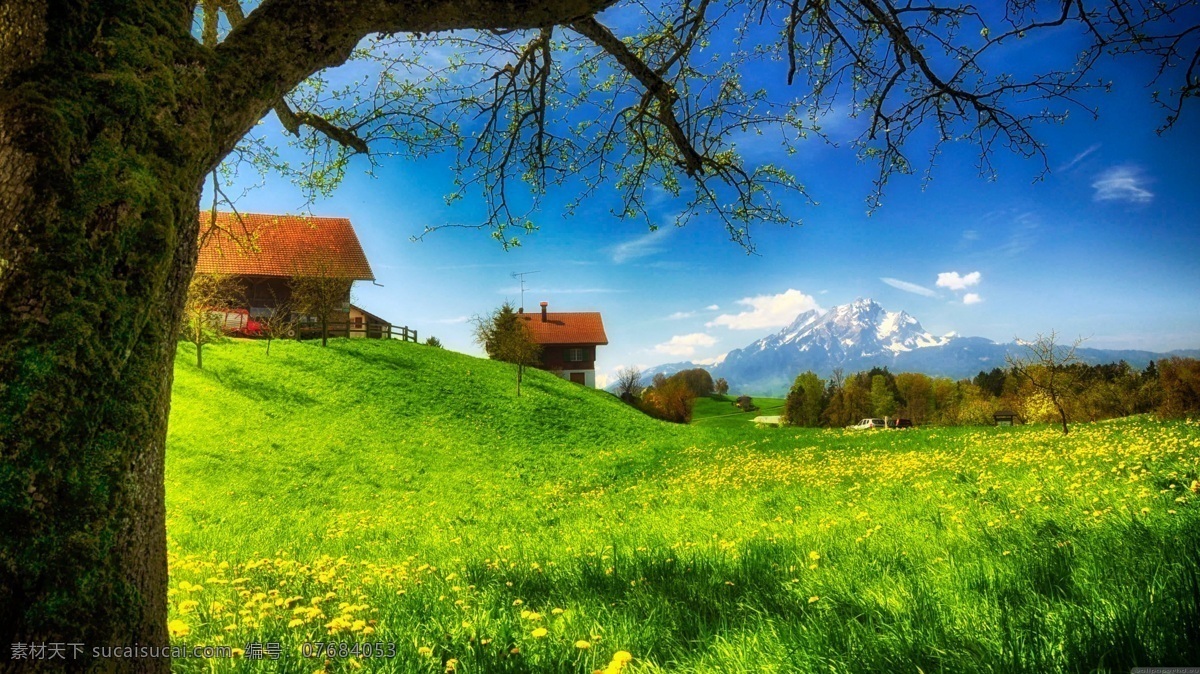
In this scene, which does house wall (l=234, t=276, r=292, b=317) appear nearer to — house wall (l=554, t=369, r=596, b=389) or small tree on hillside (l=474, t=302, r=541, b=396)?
small tree on hillside (l=474, t=302, r=541, b=396)

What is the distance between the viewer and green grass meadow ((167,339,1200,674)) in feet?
8.55

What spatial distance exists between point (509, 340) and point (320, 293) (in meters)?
12.1

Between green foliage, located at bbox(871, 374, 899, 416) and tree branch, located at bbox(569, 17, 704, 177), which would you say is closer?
tree branch, located at bbox(569, 17, 704, 177)

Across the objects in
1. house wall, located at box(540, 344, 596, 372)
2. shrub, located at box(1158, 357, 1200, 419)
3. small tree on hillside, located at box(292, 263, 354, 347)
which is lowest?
shrub, located at box(1158, 357, 1200, 419)

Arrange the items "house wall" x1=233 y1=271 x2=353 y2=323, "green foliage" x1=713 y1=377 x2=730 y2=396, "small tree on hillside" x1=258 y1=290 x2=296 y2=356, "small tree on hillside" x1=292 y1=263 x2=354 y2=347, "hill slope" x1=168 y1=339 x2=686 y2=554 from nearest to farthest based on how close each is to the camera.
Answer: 1. "hill slope" x1=168 y1=339 x2=686 y2=554
2. "small tree on hillside" x1=292 y1=263 x2=354 y2=347
3. "small tree on hillside" x1=258 y1=290 x2=296 y2=356
4. "house wall" x1=233 y1=271 x2=353 y2=323
5. "green foliage" x1=713 y1=377 x2=730 y2=396

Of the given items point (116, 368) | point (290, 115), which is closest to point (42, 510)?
point (116, 368)

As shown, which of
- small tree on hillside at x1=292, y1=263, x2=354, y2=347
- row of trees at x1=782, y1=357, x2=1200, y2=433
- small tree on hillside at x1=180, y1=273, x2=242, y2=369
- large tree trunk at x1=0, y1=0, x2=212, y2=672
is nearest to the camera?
large tree trunk at x1=0, y1=0, x2=212, y2=672

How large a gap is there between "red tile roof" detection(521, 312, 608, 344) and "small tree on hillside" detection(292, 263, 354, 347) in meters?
31.8

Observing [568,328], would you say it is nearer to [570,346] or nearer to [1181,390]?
[570,346]

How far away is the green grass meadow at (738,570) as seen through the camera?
2607mm

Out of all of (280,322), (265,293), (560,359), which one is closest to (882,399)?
(560,359)

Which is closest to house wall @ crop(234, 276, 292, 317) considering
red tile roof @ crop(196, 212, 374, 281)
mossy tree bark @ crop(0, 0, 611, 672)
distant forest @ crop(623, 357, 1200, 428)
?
red tile roof @ crop(196, 212, 374, 281)

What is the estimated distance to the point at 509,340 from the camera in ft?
130

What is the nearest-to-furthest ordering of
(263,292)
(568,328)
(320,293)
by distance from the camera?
(320,293), (263,292), (568,328)
